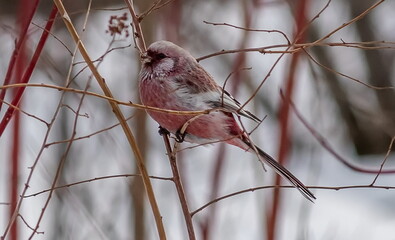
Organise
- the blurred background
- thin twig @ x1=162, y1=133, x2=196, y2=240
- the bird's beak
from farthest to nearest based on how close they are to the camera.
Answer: the blurred background → the bird's beak → thin twig @ x1=162, y1=133, x2=196, y2=240

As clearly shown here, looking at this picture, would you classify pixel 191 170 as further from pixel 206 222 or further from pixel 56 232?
pixel 206 222

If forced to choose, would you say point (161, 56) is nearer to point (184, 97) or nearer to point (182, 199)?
→ point (184, 97)

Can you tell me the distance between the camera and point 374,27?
24.7ft

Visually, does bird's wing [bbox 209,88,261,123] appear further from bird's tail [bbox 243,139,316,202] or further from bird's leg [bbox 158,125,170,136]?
bird's leg [bbox 158,125,170,136]

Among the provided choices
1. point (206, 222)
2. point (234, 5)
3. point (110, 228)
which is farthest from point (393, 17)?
point (206, 222)

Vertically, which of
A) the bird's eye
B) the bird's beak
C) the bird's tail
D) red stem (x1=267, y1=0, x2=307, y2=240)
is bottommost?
the bird's tail

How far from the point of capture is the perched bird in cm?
321

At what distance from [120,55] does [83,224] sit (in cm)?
142

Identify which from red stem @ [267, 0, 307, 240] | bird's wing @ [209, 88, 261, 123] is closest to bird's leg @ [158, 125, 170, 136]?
bird's wing @ [209, 88, 261, 123]

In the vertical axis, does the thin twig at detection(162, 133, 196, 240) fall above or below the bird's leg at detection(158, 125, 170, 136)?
below

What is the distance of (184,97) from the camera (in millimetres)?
3289

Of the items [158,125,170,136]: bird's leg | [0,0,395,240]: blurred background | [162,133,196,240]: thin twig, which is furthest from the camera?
[0,0,395,240]: blurred background

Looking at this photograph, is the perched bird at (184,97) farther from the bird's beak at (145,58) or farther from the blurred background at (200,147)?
the blurred background at (200,147)

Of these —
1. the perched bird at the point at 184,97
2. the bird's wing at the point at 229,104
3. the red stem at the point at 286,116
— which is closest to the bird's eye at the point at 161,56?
the perched bird at the point at 184,97
